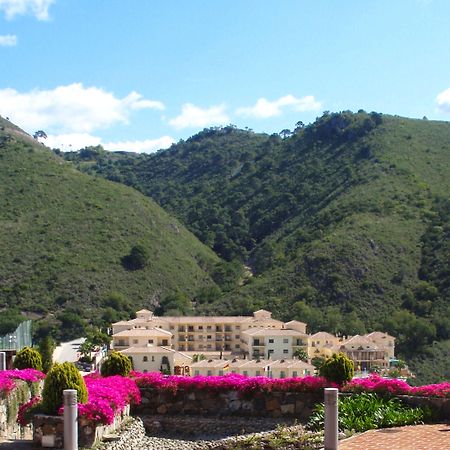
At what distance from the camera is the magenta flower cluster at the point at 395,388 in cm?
1212

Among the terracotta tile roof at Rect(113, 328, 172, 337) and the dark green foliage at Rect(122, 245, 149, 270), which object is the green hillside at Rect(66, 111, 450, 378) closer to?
the dark green foliage at Rect(122, 245, 149, 270)

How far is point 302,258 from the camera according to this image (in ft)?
268

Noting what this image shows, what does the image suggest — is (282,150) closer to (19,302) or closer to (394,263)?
Answer: (394,263)

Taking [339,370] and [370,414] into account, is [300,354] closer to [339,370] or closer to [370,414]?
[339,370]

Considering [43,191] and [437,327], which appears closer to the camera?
[437,327]

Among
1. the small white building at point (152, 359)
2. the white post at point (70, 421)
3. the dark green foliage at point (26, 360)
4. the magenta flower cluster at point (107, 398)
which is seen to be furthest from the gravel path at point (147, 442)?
the small white building at point (152, 359)

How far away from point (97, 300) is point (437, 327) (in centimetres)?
2930

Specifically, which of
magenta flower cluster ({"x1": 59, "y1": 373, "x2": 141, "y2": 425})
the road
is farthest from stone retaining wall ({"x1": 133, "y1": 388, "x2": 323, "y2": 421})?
the road

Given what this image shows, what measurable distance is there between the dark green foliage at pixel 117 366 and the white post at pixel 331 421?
4975 millimetres

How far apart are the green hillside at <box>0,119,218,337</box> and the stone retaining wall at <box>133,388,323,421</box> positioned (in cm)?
5205

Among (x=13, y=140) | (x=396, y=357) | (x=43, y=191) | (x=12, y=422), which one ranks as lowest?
(x=396, y=357)

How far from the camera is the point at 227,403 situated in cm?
1275

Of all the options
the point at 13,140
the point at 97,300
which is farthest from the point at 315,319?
the point at 13,140

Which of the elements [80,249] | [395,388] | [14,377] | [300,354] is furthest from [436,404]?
[80,249]
